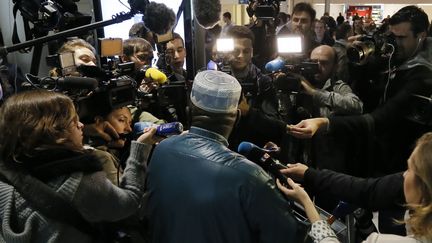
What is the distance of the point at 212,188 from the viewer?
102 cm

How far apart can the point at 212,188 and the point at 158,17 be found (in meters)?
1.05

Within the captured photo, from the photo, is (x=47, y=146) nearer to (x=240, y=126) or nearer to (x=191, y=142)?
(x=191, y=142)

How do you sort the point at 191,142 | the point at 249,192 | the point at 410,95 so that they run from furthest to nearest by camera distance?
the point at 410,95
the point at 191,142
the point at 249,192

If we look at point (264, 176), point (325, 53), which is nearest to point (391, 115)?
point (325, 53)

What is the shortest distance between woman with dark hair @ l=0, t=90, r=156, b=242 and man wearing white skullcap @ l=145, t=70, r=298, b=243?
0.58 ft

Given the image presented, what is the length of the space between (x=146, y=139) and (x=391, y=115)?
4.31ft

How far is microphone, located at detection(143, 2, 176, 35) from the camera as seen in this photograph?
1779 millimetres

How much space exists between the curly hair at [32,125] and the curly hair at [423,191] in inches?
36.0

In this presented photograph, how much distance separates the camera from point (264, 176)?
103 cm

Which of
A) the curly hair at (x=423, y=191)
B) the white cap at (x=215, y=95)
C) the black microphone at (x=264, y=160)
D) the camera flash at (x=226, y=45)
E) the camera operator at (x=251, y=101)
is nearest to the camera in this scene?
the curly hair at (x=423, y=191)

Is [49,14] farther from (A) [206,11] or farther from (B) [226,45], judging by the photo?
(B) [226,45]

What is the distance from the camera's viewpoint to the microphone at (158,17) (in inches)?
70.0

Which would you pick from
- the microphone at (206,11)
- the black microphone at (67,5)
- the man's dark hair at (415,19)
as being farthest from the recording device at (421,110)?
the black microphone at (67,5)

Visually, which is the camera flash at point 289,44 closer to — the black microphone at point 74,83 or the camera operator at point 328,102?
the camera operator at point 328,102
